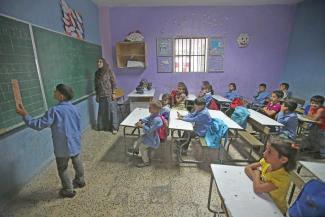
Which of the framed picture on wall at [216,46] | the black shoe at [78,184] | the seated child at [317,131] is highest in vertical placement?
the framed picture on wall at [216,46]

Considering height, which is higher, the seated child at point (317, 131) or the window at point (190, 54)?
the window at point (190, 54)

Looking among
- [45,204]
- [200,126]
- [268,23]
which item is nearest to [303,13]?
[268,23]

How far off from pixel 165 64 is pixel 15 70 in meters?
3.86

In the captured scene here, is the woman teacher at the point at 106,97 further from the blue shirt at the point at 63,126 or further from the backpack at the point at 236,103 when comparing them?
the backpack at the point at 236,103

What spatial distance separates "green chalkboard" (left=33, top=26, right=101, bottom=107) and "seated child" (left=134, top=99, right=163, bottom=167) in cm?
145

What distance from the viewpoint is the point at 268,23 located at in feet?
16.7

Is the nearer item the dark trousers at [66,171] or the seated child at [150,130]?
the dark trousers at [66,171]

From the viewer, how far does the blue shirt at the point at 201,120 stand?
107 inches

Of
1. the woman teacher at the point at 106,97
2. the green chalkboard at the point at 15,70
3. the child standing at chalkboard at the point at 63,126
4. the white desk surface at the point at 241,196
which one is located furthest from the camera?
the woman teacher at the point at 106,97

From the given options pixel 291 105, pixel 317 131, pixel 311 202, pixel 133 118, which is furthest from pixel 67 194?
pixel 317 131

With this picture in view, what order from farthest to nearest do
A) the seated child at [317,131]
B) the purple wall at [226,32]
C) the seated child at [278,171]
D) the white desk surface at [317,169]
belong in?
the purple wall at [226,32], the seated child at [317,131], the white desk surface at [317,169], the seated child at [278,171]

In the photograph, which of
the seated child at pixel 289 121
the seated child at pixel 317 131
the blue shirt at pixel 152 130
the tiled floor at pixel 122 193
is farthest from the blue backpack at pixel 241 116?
the blue shirt at pixel 152 130

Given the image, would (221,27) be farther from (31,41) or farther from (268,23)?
(31,41)

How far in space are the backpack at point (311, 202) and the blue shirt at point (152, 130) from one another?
173 centimetres
